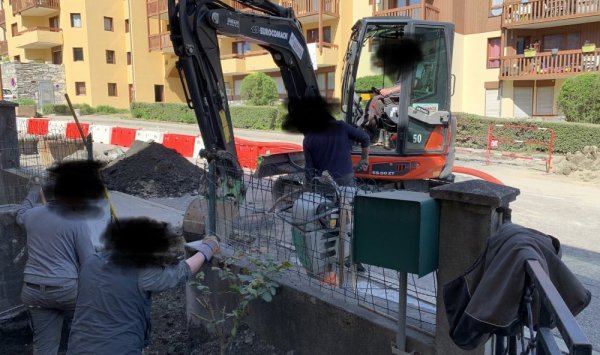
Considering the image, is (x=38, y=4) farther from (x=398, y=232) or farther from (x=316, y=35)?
(x=398, y=232)

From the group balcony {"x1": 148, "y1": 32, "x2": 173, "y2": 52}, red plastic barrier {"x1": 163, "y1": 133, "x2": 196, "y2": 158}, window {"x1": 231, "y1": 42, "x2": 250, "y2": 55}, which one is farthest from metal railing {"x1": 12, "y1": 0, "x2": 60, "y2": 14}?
red plastic barrier {"x1": 163, "y1": 133, "x2": 196, "y2": 158}

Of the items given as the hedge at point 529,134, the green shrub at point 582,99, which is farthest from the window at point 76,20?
the green shrub at point 582,99

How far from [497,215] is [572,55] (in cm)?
2208

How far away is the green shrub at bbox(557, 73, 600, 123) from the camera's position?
17.3 metres

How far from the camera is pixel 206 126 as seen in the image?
605 cm

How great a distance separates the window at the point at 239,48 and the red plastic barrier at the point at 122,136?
49.8ft

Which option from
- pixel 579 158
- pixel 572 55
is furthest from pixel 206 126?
pixel 572 55

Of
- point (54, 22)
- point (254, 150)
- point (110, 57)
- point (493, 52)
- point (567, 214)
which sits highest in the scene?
point (54, 22)

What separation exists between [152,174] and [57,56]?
115 ft

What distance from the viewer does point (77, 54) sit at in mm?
38375

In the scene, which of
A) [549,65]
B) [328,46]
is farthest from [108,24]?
[549,65]

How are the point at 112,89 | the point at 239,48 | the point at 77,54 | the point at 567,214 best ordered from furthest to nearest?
1. the point at 112,89
2. the point at 77,54
3. the point at 239,48
4. the point at 567,214

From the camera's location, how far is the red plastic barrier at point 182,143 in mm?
14938

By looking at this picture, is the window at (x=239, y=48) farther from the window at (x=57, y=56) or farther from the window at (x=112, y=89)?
the window at (x=57, y=56)
